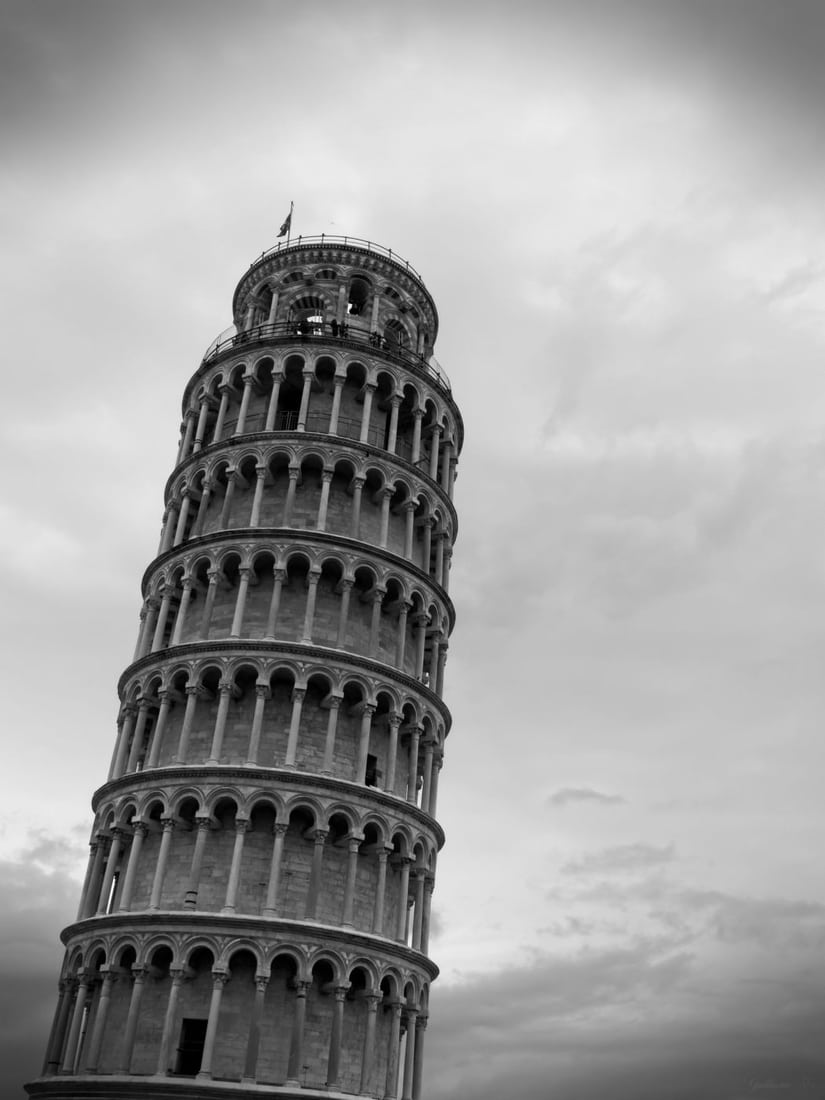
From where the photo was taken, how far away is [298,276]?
53.5 meters

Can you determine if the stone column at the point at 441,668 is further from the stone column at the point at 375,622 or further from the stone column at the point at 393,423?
the stone column at the point at 393,423

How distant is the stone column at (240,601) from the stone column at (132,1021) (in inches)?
487

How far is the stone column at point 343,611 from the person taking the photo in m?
41.3

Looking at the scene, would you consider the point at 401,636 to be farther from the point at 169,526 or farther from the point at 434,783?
the point at 169,526

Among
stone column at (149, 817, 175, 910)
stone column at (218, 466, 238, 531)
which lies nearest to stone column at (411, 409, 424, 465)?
stone column at (218, 466, 238, 531)

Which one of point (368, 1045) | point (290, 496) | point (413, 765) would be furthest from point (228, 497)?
point (368, 1045)

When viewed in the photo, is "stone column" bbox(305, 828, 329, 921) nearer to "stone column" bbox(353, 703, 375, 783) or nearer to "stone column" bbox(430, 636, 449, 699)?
"stone column" bbox(353, 703, 375, 783)

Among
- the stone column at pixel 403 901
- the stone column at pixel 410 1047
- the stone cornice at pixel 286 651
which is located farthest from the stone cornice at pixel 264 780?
the stone column at pixel 410 1047

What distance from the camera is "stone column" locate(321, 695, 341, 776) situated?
3870 cm

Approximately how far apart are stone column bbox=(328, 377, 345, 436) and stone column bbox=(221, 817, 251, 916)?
17.0 m

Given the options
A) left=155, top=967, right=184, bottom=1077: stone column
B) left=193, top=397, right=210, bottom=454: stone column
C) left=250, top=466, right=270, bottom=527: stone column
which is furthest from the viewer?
left=193, top=397, right=210, bottom=454: stone column

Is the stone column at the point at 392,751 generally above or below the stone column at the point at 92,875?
above

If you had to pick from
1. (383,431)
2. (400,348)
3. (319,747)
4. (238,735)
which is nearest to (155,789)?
(238,735)

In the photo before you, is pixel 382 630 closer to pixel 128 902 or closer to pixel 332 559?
pixel 332 559
